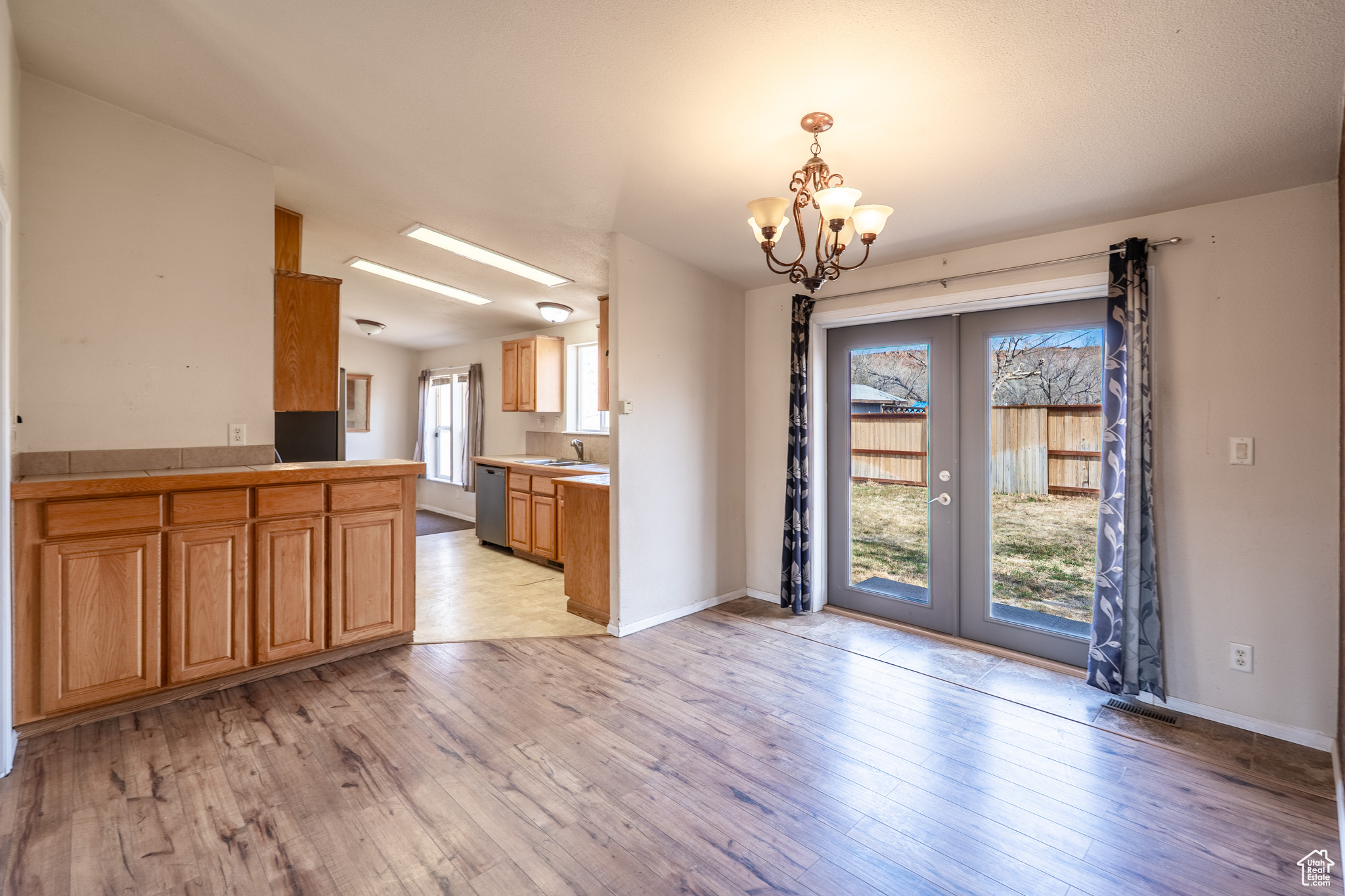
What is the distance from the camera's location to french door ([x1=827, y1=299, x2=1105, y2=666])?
3.23m

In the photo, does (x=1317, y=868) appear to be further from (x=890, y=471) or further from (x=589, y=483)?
(x=589, y=483)

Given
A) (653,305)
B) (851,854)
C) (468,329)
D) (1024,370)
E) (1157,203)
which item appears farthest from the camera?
(468,329)

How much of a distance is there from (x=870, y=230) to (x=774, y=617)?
2757 millimetres

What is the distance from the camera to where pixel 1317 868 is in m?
1.78

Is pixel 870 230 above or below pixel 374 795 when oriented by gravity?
above

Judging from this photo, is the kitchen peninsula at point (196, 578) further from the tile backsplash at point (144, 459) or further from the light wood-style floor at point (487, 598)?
the light wood-style floor at point (487, 598)

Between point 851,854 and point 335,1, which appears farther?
point 335,1

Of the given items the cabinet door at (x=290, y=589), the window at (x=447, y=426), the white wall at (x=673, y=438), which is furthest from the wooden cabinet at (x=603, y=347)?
the window at (x=447, y=426)

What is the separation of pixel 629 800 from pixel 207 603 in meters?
2.22

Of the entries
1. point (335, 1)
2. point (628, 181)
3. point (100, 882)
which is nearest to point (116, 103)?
point (335, 1)

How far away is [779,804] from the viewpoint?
2061mm

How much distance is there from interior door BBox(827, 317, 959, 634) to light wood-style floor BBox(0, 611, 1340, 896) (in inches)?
39.2

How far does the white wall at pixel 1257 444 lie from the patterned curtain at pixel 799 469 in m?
1.64

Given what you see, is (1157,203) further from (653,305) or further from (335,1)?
(335,1)
